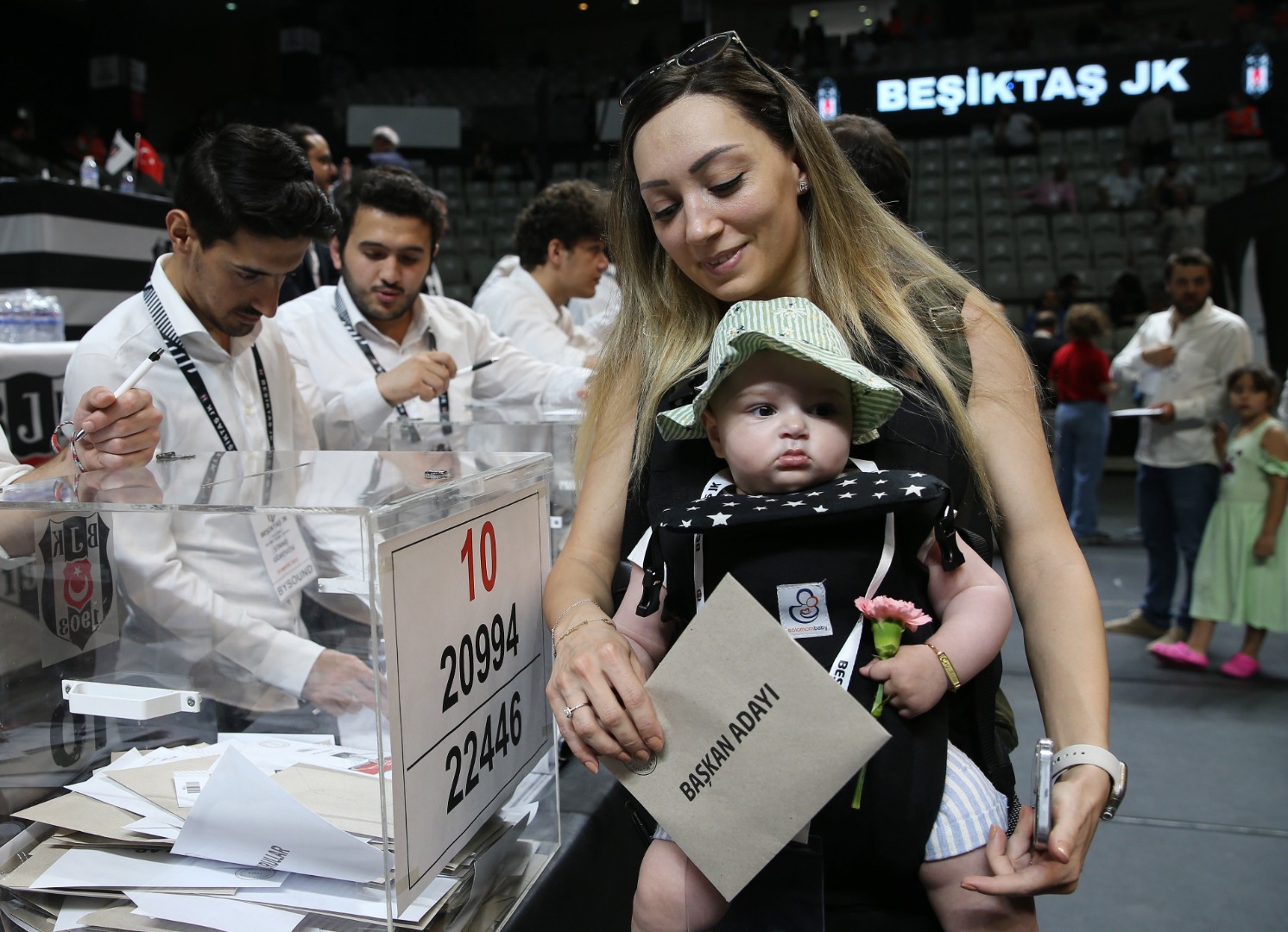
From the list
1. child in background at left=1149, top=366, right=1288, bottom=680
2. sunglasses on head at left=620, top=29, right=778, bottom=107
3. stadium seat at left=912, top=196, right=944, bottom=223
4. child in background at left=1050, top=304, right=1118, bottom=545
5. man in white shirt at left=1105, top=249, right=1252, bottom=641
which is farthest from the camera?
stadium seat at left=912, top=196, right=944, bottom=223

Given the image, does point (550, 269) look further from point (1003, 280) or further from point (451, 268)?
point (451, 268)

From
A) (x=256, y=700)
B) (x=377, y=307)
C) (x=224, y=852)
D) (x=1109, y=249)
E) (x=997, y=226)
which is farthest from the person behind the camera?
(x=997, y=226)

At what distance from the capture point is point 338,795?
104cm

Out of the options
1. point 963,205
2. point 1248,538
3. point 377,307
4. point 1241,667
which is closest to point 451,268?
point 963,205

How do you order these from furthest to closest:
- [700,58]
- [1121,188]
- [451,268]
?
[451,268]
[1121,188]
[700,58]

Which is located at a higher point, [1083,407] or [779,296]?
[779,296]

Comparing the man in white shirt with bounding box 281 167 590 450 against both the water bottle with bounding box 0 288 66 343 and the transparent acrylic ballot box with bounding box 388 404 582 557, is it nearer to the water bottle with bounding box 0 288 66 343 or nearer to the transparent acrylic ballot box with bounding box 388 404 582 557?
the transparent acrylic ballot box with bounding box 388 404 582 557

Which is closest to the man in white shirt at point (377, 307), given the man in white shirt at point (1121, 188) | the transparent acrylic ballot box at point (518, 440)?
the transparent acrylic ballot box at point (518, 440)

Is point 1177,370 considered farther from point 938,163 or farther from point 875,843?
point 938,163

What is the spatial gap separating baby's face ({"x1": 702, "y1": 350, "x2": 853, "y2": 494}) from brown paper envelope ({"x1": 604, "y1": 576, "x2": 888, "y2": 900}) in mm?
182

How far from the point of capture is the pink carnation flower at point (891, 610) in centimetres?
96

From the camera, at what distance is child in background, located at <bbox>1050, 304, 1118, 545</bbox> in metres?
6.70

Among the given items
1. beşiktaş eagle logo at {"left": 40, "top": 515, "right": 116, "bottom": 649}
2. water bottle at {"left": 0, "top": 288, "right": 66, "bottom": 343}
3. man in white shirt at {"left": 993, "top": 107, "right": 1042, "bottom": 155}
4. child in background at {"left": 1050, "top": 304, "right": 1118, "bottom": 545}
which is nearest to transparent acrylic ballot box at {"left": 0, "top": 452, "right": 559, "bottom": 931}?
beşiktaş eagle logo at {"left": 40, "top": 515, "right": 116, "bottom": 649}

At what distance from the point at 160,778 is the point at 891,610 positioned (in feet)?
2.53
